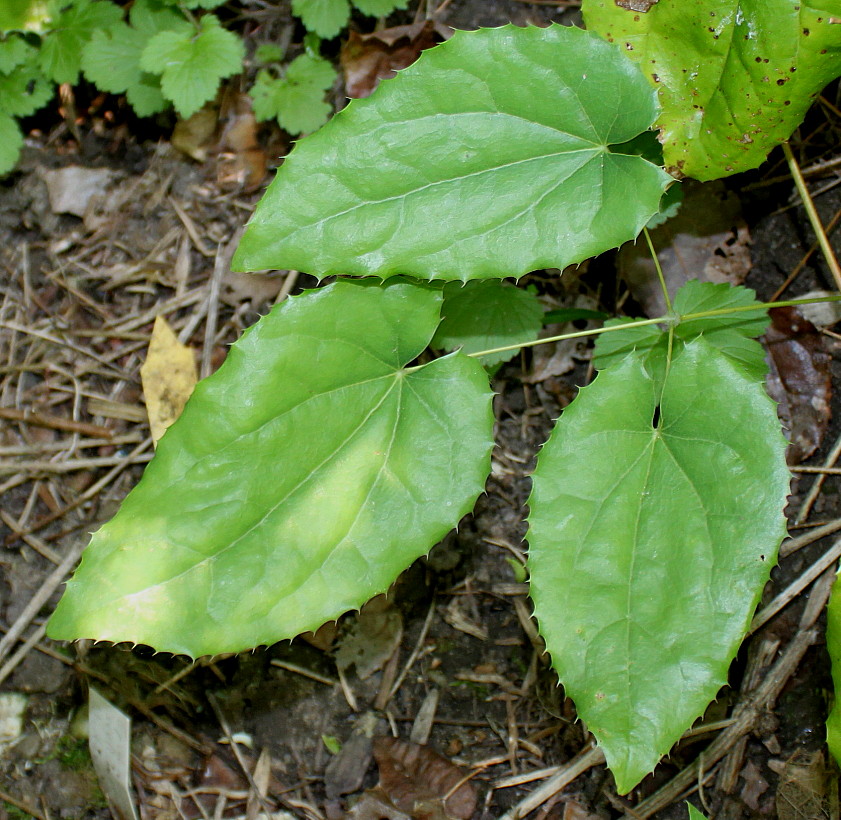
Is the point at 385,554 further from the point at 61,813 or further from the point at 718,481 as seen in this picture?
the point at 61,813

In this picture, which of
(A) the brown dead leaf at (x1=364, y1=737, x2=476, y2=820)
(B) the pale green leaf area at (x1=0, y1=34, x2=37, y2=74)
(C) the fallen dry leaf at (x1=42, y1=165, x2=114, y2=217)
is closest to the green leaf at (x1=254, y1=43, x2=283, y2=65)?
(C) the fallen dry leaf at (x1=42, y1=165, x2=114, y2=217)

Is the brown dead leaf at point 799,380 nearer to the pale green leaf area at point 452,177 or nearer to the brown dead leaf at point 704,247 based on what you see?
the brown dead leaf at point 704,247

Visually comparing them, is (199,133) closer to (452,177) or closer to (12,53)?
(12,53)

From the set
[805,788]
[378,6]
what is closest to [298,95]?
[378,6]

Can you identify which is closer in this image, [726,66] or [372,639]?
[726,66]

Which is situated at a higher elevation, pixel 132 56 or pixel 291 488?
pixel 132 56

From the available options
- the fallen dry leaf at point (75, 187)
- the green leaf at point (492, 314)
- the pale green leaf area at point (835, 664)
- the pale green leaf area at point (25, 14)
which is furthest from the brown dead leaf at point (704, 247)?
the pale green leaf area at point (25, 14)

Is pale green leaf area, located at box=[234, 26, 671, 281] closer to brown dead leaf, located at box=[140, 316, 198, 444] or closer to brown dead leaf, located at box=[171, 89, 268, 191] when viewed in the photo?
brown dead leaf, located at box=[140, 316, 198, 444]

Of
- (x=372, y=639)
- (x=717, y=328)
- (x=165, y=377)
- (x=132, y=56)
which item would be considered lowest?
(x=372, y=639)
